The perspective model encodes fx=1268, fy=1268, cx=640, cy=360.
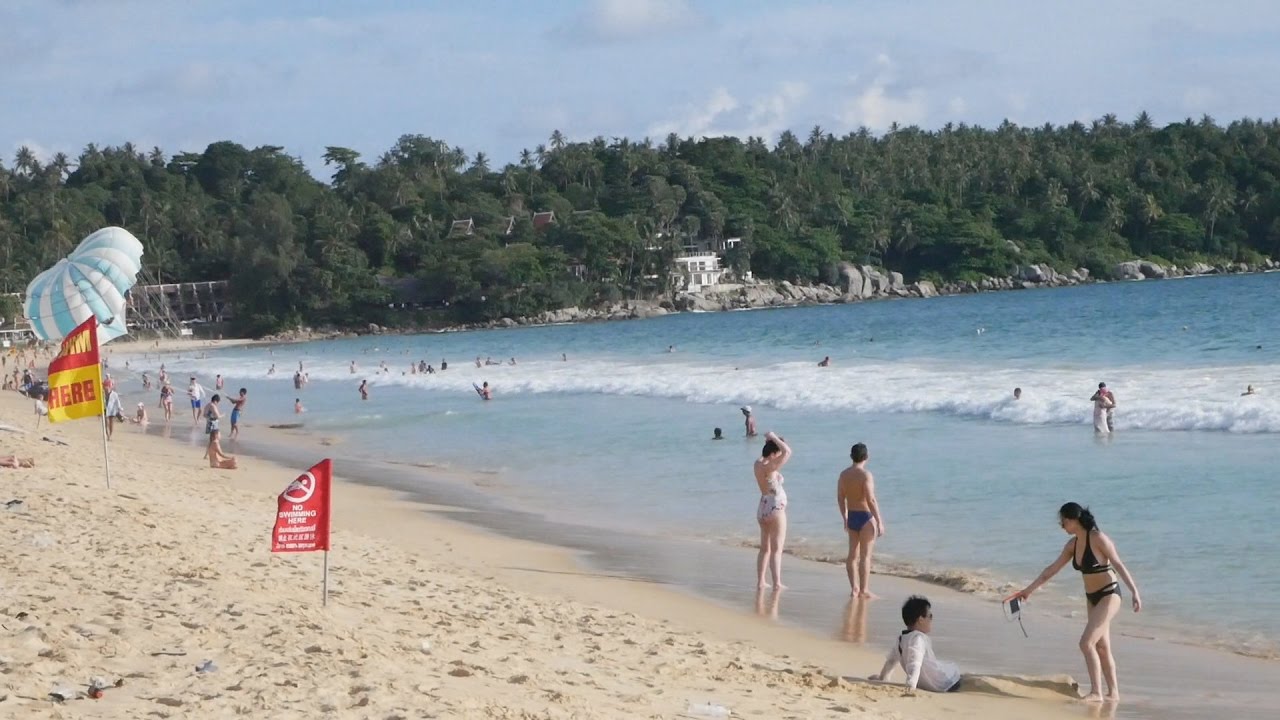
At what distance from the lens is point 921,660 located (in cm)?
709

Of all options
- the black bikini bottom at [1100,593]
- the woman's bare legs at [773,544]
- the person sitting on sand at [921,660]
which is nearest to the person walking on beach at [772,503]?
the woman's bare legs at [773,544]

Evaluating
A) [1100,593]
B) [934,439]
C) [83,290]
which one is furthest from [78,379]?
[934,439]

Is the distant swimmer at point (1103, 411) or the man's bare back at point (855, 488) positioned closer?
the man's bare back at point (855, 488)

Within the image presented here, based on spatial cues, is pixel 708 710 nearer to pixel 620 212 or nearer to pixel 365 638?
pixel 365 638

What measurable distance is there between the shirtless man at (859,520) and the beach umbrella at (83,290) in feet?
53.3

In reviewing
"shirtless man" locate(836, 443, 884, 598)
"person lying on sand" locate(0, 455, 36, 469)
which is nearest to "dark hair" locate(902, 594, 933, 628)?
"shirtless man" locate(836, 443, 884, 598)

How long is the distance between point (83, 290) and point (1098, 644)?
65.1ft

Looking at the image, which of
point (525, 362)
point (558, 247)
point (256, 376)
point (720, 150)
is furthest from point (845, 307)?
point (256, 376)

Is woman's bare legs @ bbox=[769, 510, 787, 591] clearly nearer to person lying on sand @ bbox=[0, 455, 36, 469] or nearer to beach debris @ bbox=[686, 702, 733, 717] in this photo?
beach debris @ bbox=[686, 702, 733, 717]

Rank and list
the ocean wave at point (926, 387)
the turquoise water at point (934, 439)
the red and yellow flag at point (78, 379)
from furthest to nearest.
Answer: the ocean wave at point (926, 387) → the red and yellow flag at point (78, 379) → the turquoise water at point (934, 439)

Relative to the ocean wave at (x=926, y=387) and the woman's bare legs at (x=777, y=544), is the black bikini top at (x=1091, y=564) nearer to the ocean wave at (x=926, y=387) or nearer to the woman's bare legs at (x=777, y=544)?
the woman's bare legs at (x=777, y=544)

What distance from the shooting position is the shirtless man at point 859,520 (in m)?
9.71

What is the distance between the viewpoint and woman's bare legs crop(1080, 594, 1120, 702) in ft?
22.4

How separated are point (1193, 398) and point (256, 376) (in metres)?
37.3
